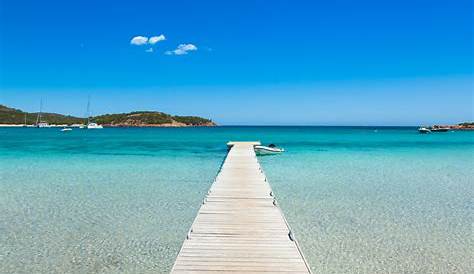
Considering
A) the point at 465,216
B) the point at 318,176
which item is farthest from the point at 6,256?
the point at 318,176

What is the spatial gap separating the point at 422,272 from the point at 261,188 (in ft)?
18.0

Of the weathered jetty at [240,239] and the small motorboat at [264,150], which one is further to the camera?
the small motorboat at [264,150]

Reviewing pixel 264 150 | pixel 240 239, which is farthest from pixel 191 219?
pixel 264 150

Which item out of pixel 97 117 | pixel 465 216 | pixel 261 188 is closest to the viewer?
pixel 465 216

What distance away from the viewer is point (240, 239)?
22.3 ft

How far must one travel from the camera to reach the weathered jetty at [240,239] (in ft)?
18.5

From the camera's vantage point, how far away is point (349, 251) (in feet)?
25.5

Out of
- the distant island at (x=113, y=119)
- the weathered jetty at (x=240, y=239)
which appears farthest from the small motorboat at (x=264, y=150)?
the distant island at (x=113, y=119)

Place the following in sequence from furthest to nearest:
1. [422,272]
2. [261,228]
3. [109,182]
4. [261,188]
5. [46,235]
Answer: [109,182]
[261,188]
[46,235]
[261,228]
[422,272]

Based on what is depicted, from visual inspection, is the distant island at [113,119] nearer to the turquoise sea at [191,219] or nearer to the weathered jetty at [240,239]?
the turquoise sea at [191,219]

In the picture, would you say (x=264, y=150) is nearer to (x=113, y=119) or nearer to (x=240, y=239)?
(x=240, y=239)

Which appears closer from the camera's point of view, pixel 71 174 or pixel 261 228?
pixel 261 228

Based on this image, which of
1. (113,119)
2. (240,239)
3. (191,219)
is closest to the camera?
(240,239)

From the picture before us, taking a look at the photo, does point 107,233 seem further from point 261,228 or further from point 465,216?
point 465,216
